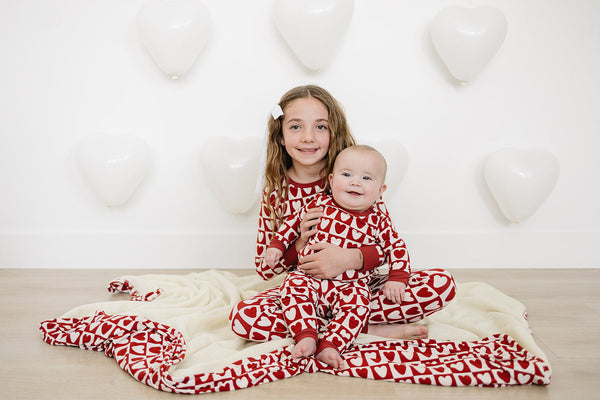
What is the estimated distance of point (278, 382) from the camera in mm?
1218

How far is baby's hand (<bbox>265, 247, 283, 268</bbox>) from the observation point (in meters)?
1.50

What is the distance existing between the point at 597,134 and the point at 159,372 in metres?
1.85

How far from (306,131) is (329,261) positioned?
0.41m

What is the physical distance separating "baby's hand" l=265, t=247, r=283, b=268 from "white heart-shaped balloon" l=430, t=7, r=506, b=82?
3.18 ft

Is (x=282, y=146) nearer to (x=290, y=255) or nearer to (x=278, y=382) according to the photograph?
(x=290, y=255)

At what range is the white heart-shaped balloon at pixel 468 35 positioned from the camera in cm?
184

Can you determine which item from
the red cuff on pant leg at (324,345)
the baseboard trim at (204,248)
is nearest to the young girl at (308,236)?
the red cuff on pant leg at (324,345)

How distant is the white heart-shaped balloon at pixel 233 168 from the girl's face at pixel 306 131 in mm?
330

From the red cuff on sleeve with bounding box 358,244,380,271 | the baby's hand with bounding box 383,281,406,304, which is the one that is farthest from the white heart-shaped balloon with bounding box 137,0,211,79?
the baby's hand with bounding box 383,281,406,304

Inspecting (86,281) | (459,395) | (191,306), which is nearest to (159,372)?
(191,306)

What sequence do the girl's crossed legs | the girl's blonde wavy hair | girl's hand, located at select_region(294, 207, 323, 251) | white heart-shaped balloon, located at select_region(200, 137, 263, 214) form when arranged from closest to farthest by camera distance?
the girl's crossed legs
girl's hand, located at select_region(294, 207, 323, 251)
the girl's blonde wavy hair
white heart-shaped balloon, located at select_region(200, 137, 263, 214)

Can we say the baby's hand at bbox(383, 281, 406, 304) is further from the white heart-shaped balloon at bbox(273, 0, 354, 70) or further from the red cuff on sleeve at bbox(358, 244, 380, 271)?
the white heart-shaped balloon at bbox(273, 0, 354, 70)

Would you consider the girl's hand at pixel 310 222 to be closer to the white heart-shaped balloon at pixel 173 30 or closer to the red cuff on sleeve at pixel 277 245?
the red cuff on sleeve at pixel 277 245

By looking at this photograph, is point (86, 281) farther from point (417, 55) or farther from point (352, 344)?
point (417, 55)
